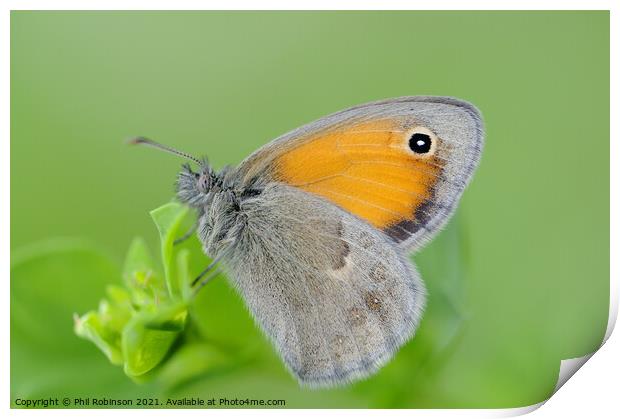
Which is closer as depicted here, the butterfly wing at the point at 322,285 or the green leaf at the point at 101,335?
the green leaf at the point at 101,335

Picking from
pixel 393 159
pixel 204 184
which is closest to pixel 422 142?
pixel 393 159

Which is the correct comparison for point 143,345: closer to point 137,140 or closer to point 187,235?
point 187,235

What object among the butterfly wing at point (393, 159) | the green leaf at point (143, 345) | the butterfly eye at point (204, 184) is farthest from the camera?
the butterfly eye at point (204, 184)

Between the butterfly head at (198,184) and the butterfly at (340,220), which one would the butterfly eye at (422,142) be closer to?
the butterfly at (340,220)

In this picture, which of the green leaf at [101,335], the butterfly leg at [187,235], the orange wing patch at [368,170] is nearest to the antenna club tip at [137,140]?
the butterfly leg at [187,235]

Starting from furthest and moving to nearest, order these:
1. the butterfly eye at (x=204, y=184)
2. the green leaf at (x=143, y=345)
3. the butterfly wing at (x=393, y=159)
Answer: the butterfly eye at (x=204, y=184), the butterfly wing at (x=393, y=159), the green leaf at (x=143, y=345)
